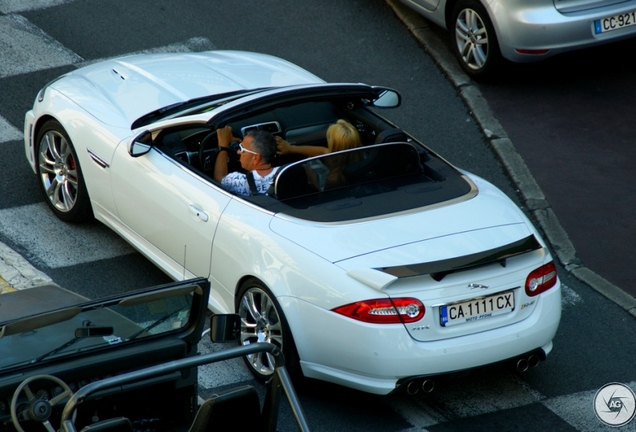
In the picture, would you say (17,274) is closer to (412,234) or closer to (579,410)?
(412,234)

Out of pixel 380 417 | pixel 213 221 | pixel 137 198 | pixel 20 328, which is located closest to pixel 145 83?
pixel 137 198

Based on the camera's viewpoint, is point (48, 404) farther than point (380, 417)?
No

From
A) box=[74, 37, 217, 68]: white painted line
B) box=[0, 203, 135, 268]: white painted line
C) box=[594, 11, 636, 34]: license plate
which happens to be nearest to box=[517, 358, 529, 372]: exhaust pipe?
box=[0, 203, 135, 268]: white painted line

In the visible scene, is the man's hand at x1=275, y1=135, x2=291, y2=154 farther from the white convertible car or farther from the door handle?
the door handle

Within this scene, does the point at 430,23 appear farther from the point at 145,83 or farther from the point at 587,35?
the point at 145,83

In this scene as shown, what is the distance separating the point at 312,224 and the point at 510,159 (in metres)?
3.77

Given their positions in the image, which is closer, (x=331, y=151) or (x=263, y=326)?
(x=263, y=326)

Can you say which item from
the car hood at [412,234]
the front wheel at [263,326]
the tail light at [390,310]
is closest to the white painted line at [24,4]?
the front wheel at [263,326]

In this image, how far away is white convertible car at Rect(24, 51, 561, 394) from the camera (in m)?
6.14

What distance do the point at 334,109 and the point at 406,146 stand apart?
1.03 meters

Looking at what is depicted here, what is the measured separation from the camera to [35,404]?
14.8 feet

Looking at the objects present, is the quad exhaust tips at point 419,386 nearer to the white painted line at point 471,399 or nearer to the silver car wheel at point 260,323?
the white painted line at point 471,399

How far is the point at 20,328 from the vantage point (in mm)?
4707

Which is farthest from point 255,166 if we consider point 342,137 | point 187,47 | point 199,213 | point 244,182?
point 187,47
